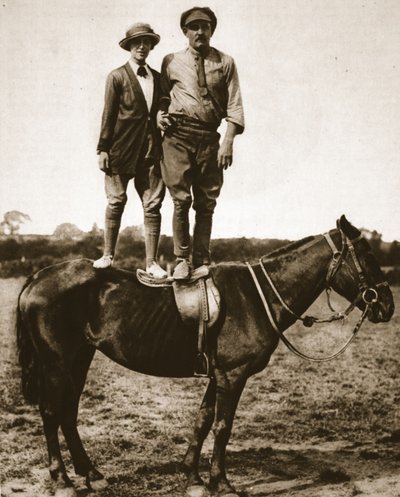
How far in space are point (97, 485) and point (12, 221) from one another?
422 inches

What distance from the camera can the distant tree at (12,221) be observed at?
52.7 ft

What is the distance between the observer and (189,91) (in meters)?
7.05

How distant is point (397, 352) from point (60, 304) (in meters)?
10.7

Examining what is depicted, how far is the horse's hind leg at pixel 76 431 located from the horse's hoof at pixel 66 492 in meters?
0.26

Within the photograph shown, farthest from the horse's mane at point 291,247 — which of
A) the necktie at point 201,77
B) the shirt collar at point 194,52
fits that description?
the shirt collar at point 194,52

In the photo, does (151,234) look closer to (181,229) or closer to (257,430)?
(181,229)

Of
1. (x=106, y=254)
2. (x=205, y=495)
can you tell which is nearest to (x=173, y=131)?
(x=106, y=254)

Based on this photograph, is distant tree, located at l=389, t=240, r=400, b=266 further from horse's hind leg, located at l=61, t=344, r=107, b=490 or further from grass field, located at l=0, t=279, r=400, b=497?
horse's hind leg, located at l=61, t=344, r=107, b=490

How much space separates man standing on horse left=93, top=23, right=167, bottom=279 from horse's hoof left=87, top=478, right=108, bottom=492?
219cm

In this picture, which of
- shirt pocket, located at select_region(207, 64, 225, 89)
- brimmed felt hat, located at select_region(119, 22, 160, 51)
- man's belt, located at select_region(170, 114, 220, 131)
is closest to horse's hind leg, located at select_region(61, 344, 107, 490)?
man's belt, located at select_region(170, 114, 220, 131)

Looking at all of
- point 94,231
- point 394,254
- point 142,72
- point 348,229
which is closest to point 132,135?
point 142,72

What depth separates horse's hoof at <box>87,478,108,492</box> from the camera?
723 cm

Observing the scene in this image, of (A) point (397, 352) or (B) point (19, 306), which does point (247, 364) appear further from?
(A) point (397, 352)

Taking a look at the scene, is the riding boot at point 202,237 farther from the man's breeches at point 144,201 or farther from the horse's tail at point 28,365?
the horse's tail at point 28,365
